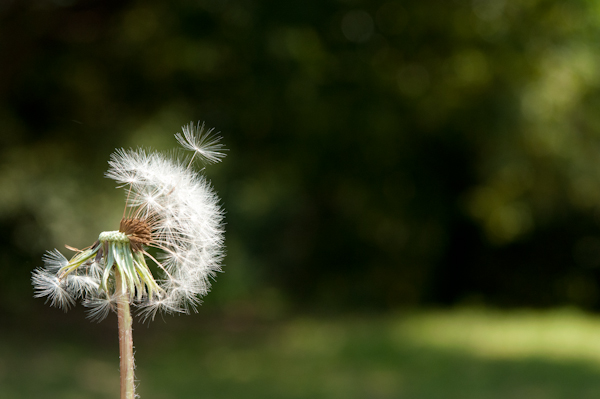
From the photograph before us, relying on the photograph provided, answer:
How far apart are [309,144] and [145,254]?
8673mm

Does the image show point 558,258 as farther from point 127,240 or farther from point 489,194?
point 127,240

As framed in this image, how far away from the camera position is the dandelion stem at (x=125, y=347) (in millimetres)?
521

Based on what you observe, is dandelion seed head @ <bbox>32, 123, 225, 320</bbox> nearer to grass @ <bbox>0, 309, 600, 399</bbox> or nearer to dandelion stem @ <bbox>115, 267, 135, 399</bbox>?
dandelion stem @ <bbox>115, 267, 135, 399</bbox>

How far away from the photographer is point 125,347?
522 mm

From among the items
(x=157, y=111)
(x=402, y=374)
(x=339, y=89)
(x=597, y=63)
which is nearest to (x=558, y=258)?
(x=597, y=63)

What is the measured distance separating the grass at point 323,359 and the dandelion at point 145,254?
6.27 metres

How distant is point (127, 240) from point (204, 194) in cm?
24

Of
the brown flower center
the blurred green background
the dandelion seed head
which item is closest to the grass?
the blurred green background

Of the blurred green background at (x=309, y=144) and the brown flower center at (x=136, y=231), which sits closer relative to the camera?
the brown flower center at (x=136, y=231)

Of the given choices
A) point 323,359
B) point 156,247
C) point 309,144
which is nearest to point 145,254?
point 156,247

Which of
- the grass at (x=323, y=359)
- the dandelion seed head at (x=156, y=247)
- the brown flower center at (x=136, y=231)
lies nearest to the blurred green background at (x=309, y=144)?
the grass at (x=323, y=359)

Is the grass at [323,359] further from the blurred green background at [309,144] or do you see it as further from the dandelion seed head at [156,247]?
the dandelion seed head at [156,247]

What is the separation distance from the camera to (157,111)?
28.2 ft

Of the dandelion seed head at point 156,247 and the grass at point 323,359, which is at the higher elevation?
the grass at point 323,359
